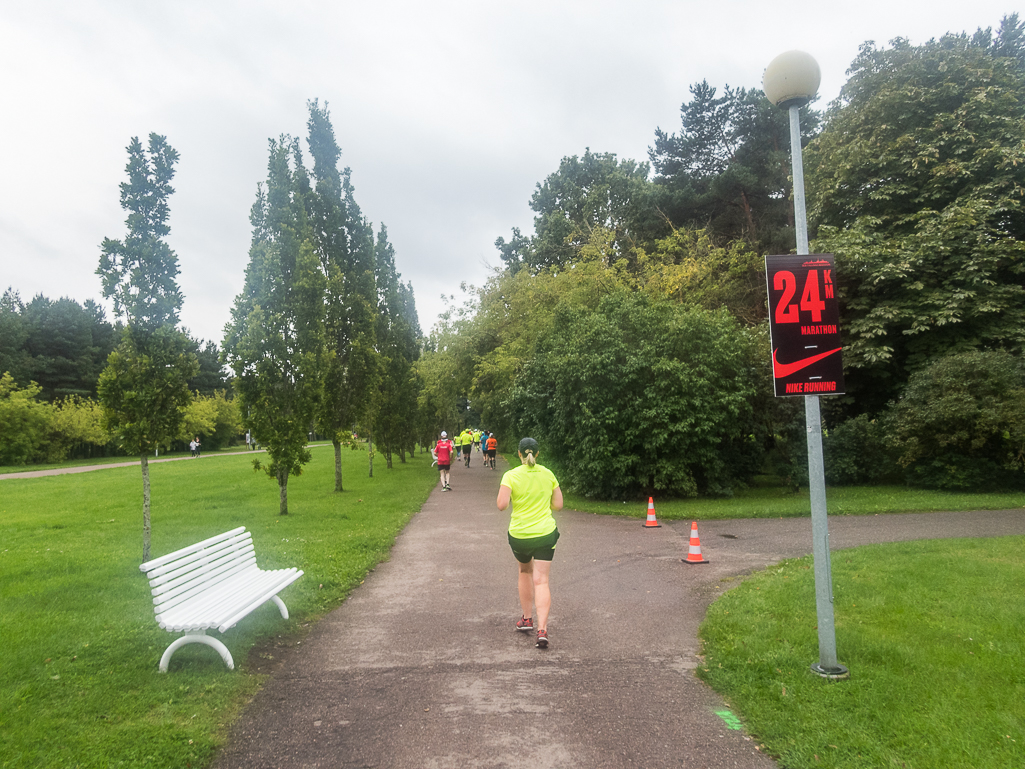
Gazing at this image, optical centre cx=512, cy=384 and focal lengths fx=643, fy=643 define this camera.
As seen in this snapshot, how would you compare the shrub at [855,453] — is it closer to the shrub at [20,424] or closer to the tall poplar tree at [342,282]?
the tall poplar tree at [342,282]

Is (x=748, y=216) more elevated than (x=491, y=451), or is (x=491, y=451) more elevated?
(x=748, y=216)

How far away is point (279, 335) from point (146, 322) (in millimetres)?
5693

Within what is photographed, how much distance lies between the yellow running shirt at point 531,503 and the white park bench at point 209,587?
237 centimetres

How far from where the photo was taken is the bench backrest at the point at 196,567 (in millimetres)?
5129

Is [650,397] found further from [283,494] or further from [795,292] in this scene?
[795,292]

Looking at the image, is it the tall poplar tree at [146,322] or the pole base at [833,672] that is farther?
the tall poplar tree at [146,322]

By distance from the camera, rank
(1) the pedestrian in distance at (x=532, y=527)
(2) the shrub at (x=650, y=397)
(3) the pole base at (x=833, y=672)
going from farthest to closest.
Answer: (2) the shrub at (x=650, y=397) < (1) the pedestrian in distance at (x=532, y=527) < (3) the pole base at (x=833, y=672)

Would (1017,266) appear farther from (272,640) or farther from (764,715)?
(272,640)

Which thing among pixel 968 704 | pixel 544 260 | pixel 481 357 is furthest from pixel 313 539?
pixel 544 260

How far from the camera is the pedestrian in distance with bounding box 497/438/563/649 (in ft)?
18.9

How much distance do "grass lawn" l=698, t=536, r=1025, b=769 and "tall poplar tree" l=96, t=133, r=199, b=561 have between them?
8.20 meters

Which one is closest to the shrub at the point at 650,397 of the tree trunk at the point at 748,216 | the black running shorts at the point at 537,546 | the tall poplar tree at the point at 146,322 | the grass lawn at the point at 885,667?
the grass lawn at the point at 885,667

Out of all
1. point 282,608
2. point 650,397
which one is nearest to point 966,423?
point 650,397

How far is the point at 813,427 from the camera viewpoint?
4.92 m
